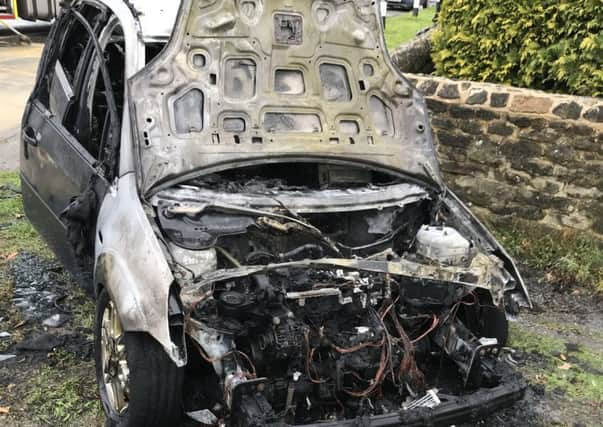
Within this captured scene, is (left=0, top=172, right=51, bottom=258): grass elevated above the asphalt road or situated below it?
above

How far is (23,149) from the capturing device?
5.17m

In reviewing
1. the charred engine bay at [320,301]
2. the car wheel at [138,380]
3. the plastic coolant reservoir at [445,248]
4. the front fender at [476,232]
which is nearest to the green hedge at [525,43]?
the front fender at [476,232]

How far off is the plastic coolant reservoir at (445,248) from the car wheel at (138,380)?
1.45 metres

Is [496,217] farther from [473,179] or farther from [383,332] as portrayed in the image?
[383,332]

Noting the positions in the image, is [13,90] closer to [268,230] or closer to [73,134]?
[73,134]

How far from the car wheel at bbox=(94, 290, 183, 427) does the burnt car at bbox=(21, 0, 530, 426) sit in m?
0.01

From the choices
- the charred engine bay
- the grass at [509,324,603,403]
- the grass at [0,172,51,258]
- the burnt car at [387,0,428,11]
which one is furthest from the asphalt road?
the burnt car at [387,0,428,11]

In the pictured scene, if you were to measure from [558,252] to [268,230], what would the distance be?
349 centimetres

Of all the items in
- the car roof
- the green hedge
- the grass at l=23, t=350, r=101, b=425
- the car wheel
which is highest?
the car roof

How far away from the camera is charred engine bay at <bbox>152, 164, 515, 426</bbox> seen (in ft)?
10.4

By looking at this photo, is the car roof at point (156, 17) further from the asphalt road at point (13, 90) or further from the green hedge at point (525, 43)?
the asphalt road at point (13, 90)

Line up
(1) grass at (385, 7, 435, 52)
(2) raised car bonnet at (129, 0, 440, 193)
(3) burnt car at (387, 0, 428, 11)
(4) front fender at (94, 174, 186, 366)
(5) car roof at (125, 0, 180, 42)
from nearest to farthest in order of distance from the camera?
(4) front fender at (94, 174, 186, 366) < (2) raised car bonnet at (129, 0, 440, 193) < (5) car roof at (125, 0, 180, 42) < (1) grass at (385, 7, 435, 52) < (3) burnt car at (387, 0, 428, 11)

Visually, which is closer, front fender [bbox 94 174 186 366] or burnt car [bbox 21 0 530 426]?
front fender [bbox 94 174 186 366]

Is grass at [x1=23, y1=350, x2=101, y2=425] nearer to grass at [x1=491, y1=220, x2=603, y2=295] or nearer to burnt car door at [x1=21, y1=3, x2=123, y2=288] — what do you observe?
burnt car door at [x1=21, y1=3, x2=123, y2=288]
